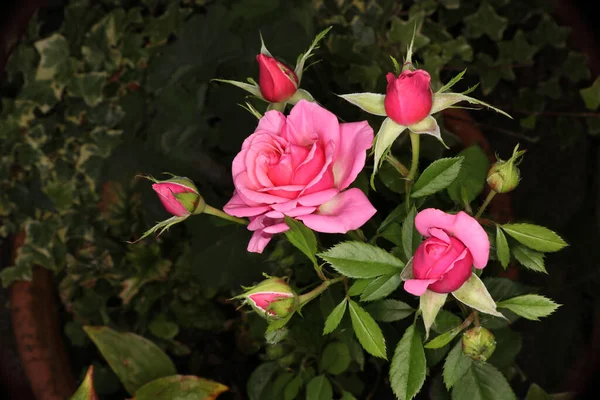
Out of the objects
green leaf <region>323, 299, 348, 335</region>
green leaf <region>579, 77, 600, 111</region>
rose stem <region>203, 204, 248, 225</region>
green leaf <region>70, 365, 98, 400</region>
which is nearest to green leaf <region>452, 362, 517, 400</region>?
green leaf <region>323, 299, 348, 335</region>

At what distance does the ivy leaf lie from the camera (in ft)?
2.88

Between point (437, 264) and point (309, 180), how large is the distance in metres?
0.10

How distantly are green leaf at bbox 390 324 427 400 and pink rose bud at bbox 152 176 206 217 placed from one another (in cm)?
19

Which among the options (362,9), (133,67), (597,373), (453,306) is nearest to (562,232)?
(597,373)

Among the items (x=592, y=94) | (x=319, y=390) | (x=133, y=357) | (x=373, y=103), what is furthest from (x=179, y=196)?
(x=592, y=94)

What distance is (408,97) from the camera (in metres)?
0.38

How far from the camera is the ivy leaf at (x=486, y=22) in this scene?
877 millimetres

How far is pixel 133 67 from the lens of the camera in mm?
875

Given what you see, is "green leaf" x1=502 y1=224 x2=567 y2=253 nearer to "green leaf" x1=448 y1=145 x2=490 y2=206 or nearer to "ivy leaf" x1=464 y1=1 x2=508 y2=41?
"green leaf" x1=448 y1=145 x2=490 y2=206

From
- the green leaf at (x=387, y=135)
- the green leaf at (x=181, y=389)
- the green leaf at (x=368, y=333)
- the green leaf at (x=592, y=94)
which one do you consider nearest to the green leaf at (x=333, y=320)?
the green leaf at (x=368, y=333)

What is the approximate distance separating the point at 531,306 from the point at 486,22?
58 cm

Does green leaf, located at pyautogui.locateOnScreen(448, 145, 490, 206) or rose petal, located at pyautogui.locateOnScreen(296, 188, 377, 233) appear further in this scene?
green leaf, located at pyautogui.locateOnScreen(448, 145, 490, 206)

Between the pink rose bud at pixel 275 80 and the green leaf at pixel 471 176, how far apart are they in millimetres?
169

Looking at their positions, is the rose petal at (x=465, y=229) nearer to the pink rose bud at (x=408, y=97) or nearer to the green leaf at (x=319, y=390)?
the pink rose bud at (x=408, y=97)
